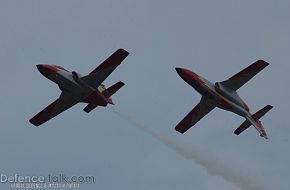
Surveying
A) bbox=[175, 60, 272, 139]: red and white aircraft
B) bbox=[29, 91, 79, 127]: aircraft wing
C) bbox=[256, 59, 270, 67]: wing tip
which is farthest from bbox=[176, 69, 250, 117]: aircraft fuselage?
bbox=[29, 91, 79, 127]: aircraft wing

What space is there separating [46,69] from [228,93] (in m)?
24.5

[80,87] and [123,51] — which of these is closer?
[123,51]

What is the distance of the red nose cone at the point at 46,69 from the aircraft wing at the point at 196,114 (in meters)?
21.9

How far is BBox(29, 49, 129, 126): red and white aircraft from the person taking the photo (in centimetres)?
12244

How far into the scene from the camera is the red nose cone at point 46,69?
401 ft

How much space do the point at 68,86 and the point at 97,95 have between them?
4.41 m

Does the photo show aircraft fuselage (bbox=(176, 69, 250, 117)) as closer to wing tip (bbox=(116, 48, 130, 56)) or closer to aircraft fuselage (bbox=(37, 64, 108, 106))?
wing tip (bbox=(116, 48, 130, 56))

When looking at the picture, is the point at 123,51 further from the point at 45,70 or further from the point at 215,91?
the point at 215,91

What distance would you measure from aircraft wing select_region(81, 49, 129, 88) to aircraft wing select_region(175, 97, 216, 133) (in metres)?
15.5

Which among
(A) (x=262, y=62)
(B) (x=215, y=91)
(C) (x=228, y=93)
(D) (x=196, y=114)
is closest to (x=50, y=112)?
(D) (x=196, y=114)

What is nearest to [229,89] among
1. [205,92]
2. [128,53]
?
[205,92]

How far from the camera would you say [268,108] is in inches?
5266

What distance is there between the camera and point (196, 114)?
135000 mm

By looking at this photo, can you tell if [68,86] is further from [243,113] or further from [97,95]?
[243,113]
